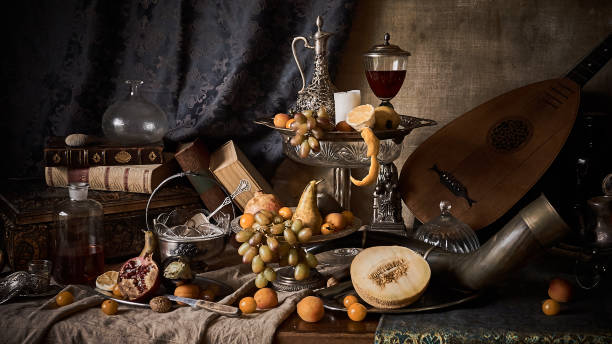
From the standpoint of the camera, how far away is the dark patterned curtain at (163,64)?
196cm

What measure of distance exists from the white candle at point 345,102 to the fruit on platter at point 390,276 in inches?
16.1

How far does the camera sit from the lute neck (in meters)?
1.78

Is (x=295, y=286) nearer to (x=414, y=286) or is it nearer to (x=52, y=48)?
(x=414, y=286)

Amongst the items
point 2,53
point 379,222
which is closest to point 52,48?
point 2,53

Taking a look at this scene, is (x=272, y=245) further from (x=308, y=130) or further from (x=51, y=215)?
(x=51, y=215)

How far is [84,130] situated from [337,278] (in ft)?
3.54

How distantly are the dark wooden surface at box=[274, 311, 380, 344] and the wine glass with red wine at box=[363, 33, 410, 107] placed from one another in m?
0.66

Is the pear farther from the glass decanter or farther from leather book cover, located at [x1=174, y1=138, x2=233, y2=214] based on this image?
the glass decanter

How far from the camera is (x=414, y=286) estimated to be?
129cm

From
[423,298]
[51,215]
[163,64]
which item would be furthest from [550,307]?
[163,64]

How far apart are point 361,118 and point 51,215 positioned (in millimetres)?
839

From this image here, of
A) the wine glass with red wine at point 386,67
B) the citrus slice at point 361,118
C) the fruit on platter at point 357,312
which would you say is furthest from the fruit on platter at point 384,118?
the fruit on platter at point 357,312

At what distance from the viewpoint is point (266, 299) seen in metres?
1.35

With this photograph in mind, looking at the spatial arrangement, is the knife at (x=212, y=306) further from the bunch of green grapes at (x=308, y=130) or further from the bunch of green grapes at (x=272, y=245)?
the bunch of green grapes at (x=308, y=130)
